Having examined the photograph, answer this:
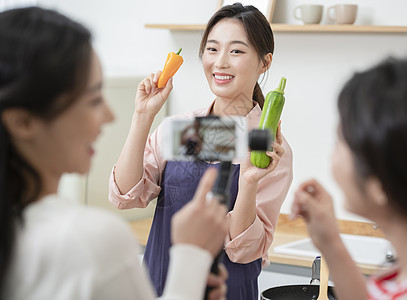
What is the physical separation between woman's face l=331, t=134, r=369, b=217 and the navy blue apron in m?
0.73

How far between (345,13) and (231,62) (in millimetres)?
1089

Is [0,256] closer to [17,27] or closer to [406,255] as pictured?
[17,27]

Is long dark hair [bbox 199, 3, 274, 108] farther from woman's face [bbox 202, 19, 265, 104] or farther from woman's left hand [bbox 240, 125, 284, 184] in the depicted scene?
woman's left hand [bbox 240, 125, 284, 184]

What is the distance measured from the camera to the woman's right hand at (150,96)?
5.58 feet

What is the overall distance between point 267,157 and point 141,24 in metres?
1.88

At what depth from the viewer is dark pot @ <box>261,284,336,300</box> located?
160 centimetres

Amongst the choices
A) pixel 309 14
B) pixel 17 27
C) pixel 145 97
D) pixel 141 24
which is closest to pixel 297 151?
pixel 309 14

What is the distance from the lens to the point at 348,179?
0.92m

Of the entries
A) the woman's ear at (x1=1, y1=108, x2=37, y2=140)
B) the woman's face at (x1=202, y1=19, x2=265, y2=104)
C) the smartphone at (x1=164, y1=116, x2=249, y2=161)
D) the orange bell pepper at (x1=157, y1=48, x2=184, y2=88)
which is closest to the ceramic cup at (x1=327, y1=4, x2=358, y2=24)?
the woman's face at (x1=202, y1=19, x2=265, y2=104)

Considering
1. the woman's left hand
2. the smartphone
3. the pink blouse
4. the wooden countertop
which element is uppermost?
the smartphone

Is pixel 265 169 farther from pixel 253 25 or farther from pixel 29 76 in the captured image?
pixel 29 76

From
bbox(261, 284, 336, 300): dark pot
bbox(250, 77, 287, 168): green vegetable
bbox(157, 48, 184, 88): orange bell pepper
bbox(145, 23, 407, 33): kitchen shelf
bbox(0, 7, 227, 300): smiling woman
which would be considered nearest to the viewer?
bbox(0, 7, 227, 300): smiling woman

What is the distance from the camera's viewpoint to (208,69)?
179 cm

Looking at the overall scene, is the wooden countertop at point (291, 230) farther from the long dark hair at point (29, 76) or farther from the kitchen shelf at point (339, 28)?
the long dark hair at point (29, 76)
